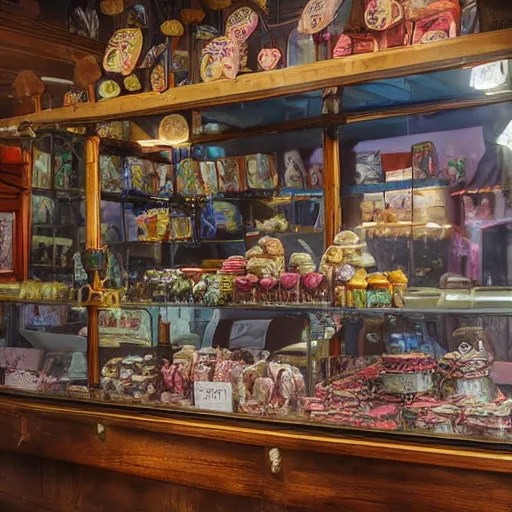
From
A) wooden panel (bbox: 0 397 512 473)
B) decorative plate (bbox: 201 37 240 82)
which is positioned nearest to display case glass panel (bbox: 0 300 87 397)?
wooden panel (bbox: 0 397 512 473)

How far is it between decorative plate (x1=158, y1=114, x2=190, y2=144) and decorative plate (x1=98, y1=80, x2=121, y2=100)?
0.26 meters

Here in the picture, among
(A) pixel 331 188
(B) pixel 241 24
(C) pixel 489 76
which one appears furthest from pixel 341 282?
(B) pixel 241 24

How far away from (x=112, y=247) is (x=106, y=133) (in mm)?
505

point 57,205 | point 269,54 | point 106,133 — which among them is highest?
point 269,54

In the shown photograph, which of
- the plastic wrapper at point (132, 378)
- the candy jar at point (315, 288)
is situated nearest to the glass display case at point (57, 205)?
the plastic wrapper at point (132, 378)

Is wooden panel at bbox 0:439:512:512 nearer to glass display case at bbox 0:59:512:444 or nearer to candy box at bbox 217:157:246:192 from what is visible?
glass display case at bbox 0:59:512:444

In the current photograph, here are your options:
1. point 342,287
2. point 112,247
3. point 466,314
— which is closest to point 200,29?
point 112,247

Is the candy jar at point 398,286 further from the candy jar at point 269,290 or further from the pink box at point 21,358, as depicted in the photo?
the pink box at point 21,358

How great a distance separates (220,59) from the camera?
9.61ft

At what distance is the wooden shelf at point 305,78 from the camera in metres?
2.40

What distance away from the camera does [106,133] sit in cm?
327

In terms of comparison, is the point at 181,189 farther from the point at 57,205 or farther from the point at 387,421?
the point at 387,421

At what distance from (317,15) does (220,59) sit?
0.43 meters

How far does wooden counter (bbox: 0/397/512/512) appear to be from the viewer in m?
2.33
